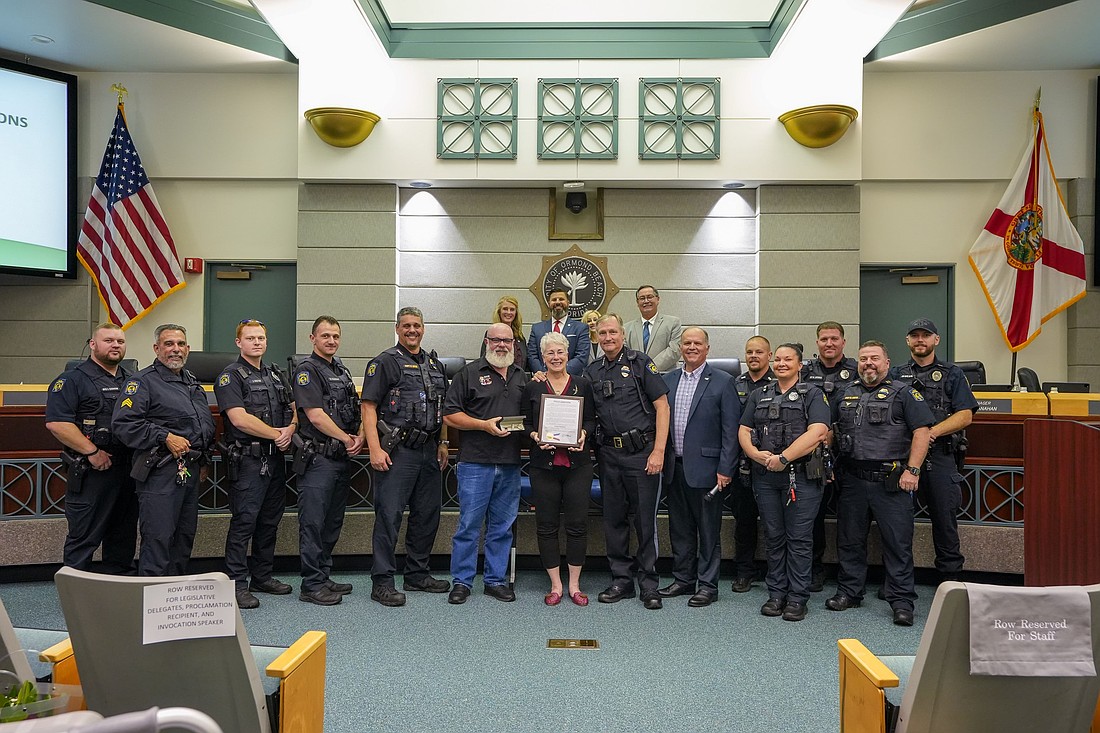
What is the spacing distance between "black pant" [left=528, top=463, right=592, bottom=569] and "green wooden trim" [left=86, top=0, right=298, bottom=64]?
5.42 m

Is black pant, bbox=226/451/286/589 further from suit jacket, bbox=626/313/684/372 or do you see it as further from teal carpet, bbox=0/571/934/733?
suit jacket, bbox=626/313/684/372

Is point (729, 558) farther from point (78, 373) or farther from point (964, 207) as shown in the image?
point (964, 207)

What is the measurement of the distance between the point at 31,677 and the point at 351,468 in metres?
3.19

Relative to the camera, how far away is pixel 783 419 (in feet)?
14.6

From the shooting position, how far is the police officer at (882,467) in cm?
439

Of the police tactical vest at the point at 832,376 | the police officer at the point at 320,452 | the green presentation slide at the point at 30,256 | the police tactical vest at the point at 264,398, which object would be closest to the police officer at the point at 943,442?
the police tactical vest at the point at 832,376

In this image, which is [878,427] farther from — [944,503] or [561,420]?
[561,420]

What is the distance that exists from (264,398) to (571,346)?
2.65m

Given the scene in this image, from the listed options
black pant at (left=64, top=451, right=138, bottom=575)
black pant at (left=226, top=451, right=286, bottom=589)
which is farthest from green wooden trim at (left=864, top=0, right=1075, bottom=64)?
black pant at (left=64, top=451, right=138, bottom=575)

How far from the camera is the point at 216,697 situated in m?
1.84

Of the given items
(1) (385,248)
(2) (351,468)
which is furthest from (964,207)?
(2) (351,468)

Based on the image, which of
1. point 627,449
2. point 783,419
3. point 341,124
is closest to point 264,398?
point 627,449

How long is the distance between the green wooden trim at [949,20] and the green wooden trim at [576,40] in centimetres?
124

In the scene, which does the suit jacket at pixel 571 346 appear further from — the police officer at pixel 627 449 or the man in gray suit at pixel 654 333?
the police officer at pixel 627 449
